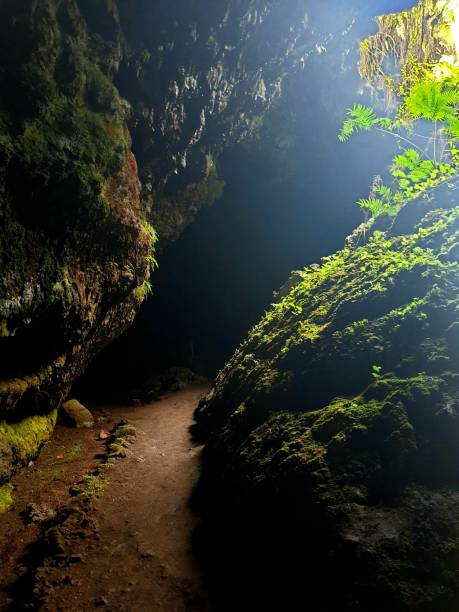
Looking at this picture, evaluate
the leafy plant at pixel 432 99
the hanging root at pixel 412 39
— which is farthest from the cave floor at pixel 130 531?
the hanging root at pixel 412 39

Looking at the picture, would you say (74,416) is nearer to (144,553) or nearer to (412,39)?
(144,553)

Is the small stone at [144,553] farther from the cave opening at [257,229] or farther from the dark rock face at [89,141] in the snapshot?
the cave opening at [257,229]

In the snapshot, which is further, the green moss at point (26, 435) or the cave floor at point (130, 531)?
the green moss at point (26, 435)

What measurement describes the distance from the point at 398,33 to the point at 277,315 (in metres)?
7.92

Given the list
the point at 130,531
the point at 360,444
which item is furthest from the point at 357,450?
the point at 130,531

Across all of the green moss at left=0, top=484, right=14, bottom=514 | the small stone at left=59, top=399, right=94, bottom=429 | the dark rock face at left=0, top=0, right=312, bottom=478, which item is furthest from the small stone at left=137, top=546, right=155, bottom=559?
the small stone at left=59, top=399, right=94, bottom=429

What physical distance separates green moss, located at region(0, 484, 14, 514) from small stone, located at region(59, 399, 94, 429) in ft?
11.9

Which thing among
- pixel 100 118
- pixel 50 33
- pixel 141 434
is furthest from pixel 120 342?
pixel 50 33

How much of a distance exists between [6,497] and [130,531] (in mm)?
2187

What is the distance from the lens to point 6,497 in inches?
236

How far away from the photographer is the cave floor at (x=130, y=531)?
165 inches

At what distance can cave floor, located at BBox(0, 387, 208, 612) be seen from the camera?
13.7 ft

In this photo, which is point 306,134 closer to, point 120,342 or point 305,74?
point 305,74

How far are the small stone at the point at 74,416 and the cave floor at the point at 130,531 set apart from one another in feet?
2.35
